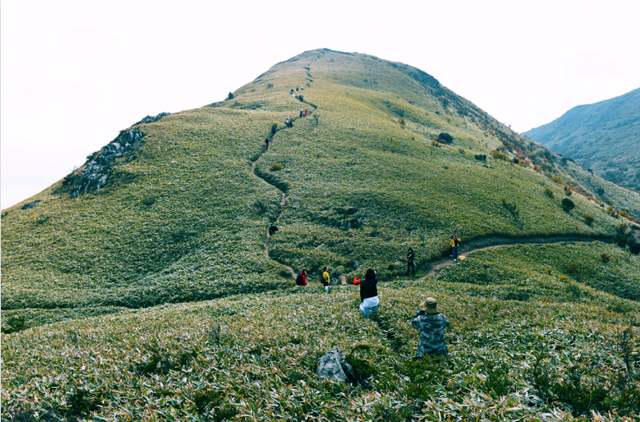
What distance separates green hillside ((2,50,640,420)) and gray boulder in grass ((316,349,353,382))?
0.56 meters

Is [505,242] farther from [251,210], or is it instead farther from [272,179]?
[272,179]

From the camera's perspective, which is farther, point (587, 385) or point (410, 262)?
point (410, 262)

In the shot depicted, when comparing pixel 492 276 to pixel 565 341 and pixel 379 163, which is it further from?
pixel 379 163

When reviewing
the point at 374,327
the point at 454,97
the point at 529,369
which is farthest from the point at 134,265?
the point at 454,97

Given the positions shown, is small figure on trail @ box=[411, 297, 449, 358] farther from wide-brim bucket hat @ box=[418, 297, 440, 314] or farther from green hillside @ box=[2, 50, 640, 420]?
green hillside @ box=[2, 50, 640, 420]

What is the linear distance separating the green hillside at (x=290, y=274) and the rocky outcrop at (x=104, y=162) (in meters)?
0.48

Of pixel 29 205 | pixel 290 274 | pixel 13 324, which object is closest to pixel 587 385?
pixel 290 274

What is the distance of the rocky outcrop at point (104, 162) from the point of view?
5484 cm

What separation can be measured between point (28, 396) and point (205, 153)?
57.1 metres

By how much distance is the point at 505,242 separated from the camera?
38.3 metres

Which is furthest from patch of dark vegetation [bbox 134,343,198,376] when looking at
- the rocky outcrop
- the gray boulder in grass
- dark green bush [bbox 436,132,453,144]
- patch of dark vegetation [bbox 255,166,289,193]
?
dark green bush [bbox 436,132,453,144]

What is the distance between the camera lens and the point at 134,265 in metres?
36.9

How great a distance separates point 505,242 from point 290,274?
29.1m

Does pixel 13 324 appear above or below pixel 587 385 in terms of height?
below
